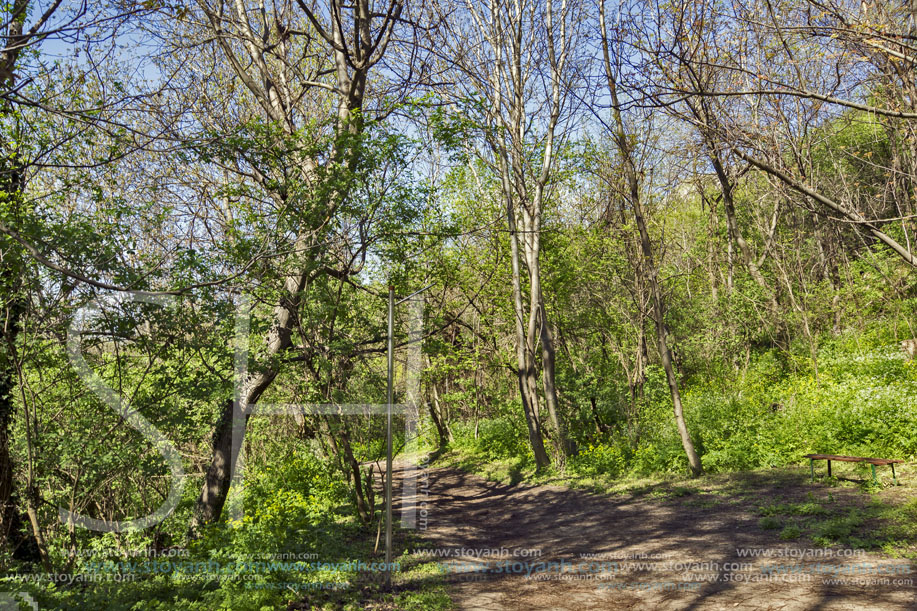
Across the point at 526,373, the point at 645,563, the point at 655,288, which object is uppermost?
the point at 655,288

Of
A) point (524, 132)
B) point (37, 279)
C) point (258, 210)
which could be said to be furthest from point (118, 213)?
point (524, 132)

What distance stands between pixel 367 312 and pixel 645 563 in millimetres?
5137

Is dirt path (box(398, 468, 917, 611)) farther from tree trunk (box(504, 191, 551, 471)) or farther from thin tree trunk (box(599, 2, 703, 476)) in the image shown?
tree trunk (box(504, 191, 551, 471))

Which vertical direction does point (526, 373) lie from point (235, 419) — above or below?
above

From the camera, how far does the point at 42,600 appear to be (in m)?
4.89

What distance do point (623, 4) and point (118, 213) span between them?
21.7 ft

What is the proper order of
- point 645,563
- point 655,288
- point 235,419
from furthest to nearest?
point 655,288, point 235,419, point 645,563

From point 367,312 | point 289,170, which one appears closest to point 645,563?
point 367,312

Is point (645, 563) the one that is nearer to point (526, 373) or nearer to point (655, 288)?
point (655, 288)

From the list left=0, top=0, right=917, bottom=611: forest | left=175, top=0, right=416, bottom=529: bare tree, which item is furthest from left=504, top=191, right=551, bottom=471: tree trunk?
left=175, top=0, right=416, bottom=529: bare tree

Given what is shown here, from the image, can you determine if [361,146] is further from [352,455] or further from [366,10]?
[352,455]

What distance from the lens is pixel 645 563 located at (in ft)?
20.6

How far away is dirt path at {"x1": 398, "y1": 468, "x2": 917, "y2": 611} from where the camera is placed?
4.91 m

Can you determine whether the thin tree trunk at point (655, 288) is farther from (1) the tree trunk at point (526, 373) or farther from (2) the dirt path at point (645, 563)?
(1) the tree trunk at point (526, 373)
